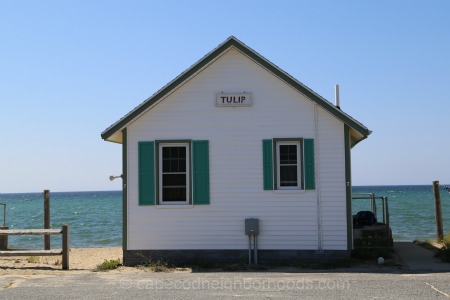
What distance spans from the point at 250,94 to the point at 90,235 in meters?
21.1

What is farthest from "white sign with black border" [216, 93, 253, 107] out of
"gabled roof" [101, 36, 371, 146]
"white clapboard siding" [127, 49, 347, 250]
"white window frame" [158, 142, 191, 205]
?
"white window frame" [158, 142, 191, 205]

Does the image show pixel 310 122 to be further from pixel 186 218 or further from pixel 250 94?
pixel 186 218

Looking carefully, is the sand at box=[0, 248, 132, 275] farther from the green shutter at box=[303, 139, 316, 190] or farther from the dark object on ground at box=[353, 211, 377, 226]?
the dark object on ground at box=[353, 211, 377, 226]

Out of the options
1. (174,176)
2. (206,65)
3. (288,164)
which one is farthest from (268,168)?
(206,65)

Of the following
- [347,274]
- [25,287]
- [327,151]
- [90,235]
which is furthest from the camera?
[90,235]

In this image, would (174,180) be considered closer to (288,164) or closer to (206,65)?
(288,164)

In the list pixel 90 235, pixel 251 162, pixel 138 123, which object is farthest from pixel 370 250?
pixel 90 235

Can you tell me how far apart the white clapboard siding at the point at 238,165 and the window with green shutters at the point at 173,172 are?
19cm

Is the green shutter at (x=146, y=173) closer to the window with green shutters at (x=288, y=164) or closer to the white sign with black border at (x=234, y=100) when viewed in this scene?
the white sign with black border at (x=234, y=100)

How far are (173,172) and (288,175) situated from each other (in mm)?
3079

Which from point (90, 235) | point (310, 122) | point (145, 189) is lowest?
point (90, 235)

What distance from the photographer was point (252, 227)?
1560cm

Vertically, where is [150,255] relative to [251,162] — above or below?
below

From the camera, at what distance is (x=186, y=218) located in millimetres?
16031
